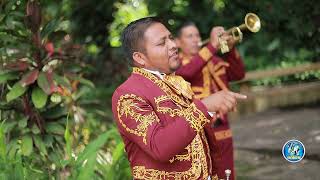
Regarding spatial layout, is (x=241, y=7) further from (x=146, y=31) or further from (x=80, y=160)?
(x=146, y=31)

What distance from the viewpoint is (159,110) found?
8.24ft

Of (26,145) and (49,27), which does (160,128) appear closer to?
(26,145)

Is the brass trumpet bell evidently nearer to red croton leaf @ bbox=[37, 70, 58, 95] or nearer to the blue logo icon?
red croton leaf @ bbox=[37, 70, 58, 95]

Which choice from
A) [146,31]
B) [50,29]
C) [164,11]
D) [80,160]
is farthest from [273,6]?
[146,31]

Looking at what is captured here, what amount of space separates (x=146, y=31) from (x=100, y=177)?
225 centimetres

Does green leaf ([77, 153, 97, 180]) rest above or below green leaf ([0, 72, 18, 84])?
below

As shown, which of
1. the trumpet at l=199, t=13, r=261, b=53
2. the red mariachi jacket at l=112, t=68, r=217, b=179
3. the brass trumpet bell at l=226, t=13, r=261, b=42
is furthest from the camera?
the brass trumpet bell at l=226, t=13, r=261, b=42

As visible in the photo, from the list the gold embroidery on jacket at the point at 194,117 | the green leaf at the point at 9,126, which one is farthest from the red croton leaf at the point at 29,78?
the gold embroidery on jacket at the point at 194,117

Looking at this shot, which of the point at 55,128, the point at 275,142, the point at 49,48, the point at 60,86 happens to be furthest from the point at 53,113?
the point at 275,142

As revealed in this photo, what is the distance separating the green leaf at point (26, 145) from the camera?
14.7 ft

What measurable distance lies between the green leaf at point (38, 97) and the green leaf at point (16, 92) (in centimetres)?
9

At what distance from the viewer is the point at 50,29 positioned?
4703mm

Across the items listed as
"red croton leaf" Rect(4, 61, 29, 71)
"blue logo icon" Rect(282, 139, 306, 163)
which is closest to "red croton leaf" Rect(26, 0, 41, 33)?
"red croton leaf" Rect(4, 61, 29, 71)

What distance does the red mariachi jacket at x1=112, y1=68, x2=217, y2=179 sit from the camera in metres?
2.32
